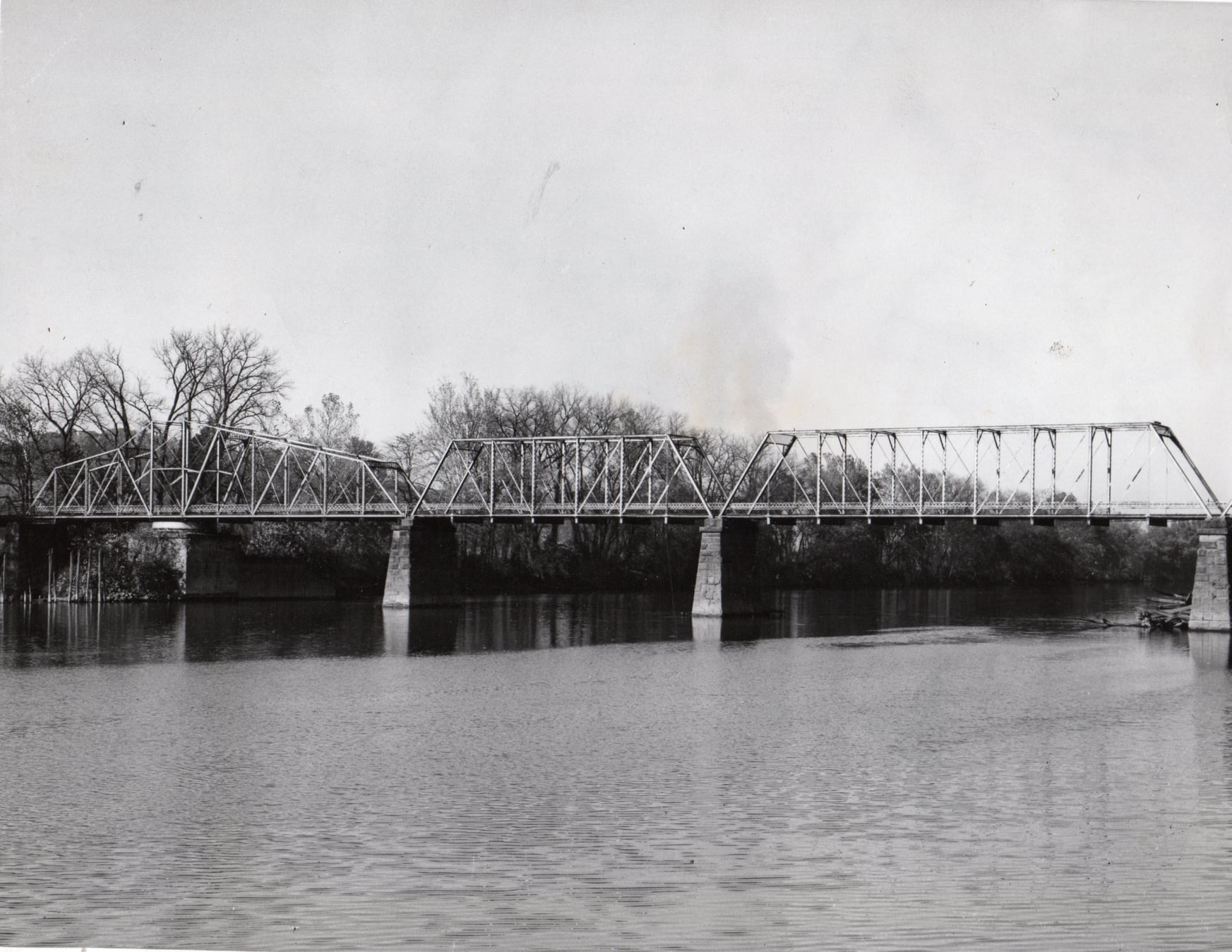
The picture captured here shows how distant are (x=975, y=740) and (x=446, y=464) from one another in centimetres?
7908

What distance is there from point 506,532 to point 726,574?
34.9 m

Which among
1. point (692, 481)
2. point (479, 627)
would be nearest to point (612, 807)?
point (479, 627)

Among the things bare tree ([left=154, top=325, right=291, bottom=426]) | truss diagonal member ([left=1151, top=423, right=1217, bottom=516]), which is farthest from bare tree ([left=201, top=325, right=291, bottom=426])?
truss diagonal member ([left=1151, top=423, right=1217, bottom=516])

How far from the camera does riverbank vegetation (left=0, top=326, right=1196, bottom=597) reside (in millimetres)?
84250

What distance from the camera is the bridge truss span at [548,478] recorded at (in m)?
84.2

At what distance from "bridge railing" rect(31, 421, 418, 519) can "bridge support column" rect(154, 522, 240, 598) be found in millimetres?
1392

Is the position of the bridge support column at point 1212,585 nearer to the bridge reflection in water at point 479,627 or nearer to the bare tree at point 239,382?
the bridge reflection in water at point 479,627

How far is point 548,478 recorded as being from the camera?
103 metres

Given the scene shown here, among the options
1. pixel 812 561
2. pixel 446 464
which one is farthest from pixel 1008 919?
pixel 812 561

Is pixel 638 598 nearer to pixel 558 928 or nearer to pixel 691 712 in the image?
pixel 691 712

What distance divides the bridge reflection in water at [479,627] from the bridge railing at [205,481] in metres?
6.77

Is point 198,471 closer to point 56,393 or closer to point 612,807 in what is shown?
point 56,393

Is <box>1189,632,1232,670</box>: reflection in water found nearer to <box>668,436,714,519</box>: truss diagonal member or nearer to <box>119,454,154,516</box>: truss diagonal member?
<box>668,436,714,519</box>: truss diagonal member

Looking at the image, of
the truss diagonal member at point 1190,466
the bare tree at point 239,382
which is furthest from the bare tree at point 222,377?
the truss diagonal member at point 1190,466
